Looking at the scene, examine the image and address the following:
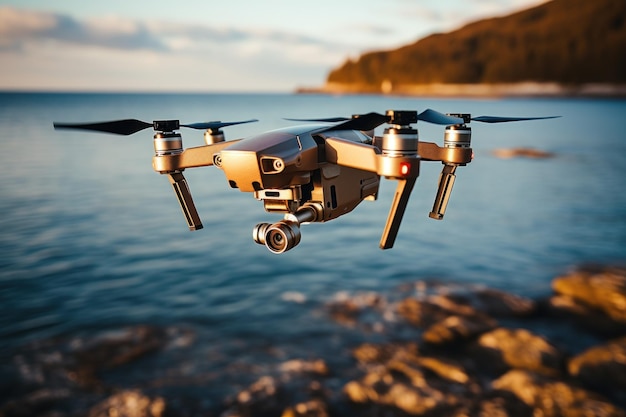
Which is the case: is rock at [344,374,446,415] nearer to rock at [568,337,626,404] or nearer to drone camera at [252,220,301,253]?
rock at [568,337,626,404]

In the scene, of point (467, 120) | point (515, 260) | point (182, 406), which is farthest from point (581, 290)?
point (467, 120)

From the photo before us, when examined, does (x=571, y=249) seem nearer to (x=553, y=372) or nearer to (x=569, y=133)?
(x=553, y=372)

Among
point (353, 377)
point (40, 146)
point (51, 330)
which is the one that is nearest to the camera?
point (353, 377)

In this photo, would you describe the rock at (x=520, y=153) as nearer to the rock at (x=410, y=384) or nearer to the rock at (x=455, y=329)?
the rock at (x=455, y=329)

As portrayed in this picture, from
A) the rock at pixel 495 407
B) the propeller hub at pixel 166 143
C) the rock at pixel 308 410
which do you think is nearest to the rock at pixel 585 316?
the rock at pixel 495 407

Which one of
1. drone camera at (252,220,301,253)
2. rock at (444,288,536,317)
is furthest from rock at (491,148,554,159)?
drone camera at (252,220,301,253)

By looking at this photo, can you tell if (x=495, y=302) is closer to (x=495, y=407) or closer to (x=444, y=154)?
(x=495, y=407)
